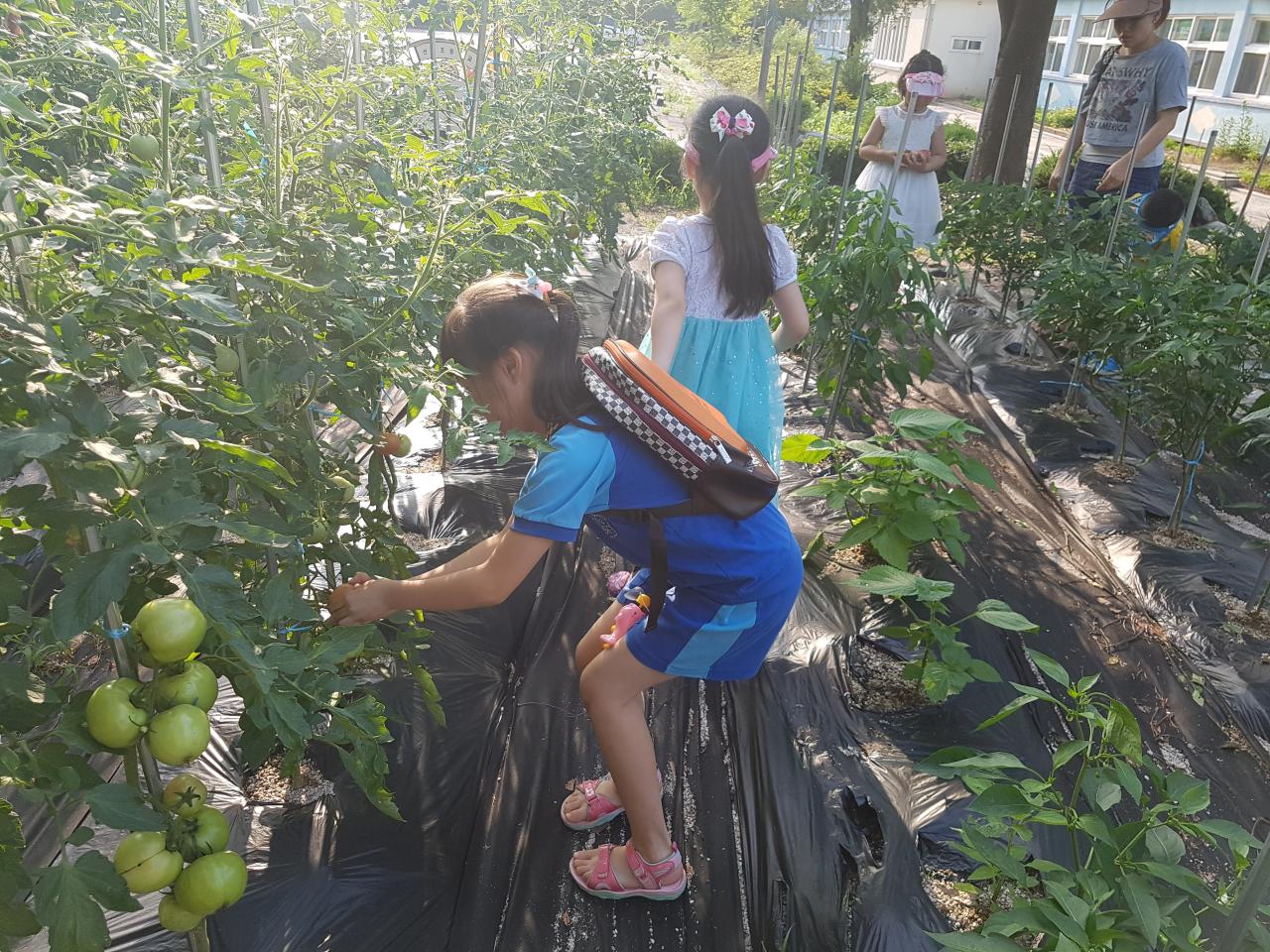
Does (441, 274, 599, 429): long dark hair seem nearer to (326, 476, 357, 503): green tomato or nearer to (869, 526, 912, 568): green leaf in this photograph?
(326, 476, 357, 503): green tomato

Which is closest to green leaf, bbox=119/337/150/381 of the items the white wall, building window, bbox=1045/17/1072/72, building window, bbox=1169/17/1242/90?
building window, bbox=1169/17/1242/90

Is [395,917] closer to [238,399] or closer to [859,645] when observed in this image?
[238,399]

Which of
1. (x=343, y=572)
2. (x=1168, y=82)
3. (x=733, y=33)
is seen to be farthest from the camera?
(x=733, y=33)

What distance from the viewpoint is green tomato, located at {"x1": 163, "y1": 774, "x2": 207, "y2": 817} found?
100 centimetres

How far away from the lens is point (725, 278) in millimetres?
2250

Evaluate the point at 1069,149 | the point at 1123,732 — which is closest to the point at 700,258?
the point at 1123,732

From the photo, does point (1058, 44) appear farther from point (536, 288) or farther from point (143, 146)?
point (143, 146)

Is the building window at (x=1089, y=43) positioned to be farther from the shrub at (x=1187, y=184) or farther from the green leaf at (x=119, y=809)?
the green leaf at (x=119, y=809)

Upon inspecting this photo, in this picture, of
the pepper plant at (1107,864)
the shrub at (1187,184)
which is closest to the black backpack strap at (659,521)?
the pepper plant at (1107,864)

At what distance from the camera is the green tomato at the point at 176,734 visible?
2.91 feet

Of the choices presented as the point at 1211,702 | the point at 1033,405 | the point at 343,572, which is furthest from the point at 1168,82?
the point at 343,572

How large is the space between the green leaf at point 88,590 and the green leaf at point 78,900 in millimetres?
208

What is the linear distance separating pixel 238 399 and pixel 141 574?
253 millimetres

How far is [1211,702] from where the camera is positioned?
238cm
